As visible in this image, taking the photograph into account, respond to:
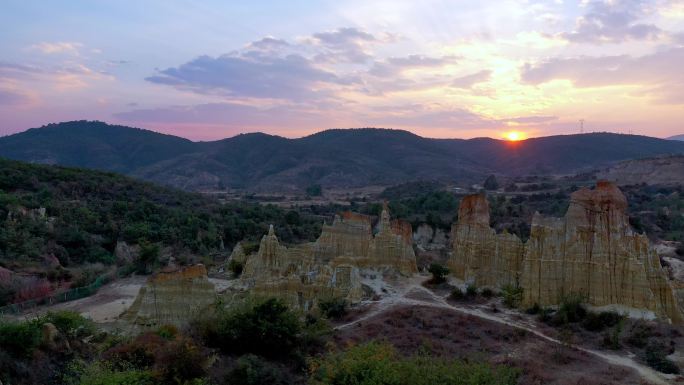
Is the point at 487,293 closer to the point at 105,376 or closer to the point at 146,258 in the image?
the point at 105,376

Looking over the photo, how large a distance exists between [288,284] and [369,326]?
468 cm

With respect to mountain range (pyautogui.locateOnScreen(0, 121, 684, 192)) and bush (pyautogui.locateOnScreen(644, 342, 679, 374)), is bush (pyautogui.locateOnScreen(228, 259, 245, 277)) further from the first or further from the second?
mountain range (pyautogui.locateOnScreen(0, 121, 684, 192))

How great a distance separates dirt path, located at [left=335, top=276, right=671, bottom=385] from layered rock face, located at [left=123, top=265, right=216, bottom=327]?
608cm

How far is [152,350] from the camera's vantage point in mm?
17594

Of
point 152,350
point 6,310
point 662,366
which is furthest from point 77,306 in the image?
point 662,366

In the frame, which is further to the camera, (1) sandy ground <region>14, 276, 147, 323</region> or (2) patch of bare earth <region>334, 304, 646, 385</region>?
(1) sandy ground <region>14, 276, 147, 323</region>

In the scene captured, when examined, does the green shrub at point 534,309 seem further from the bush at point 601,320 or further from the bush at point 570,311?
the bush at point 601,320

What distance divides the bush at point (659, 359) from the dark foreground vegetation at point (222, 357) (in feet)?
18.9

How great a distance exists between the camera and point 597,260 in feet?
82.9

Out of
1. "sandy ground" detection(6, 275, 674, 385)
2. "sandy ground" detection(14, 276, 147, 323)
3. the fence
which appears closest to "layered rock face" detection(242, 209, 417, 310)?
"sandy ground" detection(6, 275, 674, 385)

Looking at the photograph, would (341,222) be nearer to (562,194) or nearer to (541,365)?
(541,365)

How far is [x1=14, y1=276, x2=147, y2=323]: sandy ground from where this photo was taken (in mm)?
26250

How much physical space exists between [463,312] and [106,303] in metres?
18.1

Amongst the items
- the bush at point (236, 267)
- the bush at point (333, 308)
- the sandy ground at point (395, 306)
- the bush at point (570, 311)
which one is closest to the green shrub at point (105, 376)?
the sandy ground at point (395, 306)
